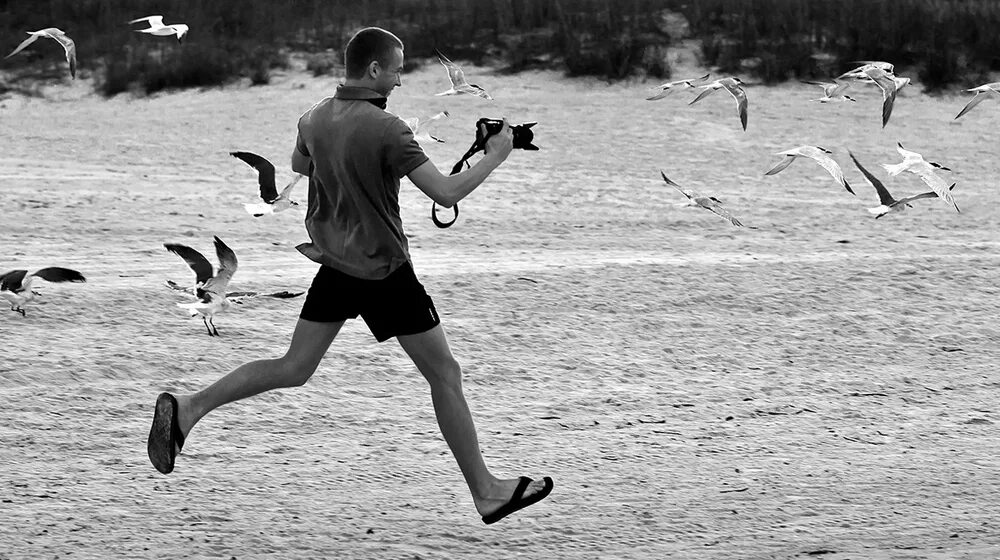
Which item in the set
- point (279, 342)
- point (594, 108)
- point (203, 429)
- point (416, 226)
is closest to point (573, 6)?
point (594, 108)

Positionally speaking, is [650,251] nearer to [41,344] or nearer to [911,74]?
[41,344]

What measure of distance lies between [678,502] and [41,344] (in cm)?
384

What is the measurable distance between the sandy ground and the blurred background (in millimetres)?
4101

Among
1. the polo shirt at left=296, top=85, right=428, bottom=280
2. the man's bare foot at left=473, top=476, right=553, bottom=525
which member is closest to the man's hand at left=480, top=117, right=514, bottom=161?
the polo shirt at left=296, top=85, right=428, bottom=280

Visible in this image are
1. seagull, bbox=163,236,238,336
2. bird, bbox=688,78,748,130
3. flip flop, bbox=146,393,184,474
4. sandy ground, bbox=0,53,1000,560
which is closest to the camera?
flip flop, bbox=146,393,184,474

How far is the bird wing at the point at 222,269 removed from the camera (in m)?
6.82

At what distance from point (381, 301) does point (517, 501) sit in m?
0.82

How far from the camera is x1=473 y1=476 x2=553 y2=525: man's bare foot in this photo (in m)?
4.69

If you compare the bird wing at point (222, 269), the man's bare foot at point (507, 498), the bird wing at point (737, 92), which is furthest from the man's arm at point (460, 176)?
the bird wing at point (737, 92)

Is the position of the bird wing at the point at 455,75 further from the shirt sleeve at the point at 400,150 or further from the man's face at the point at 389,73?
the shirt sleeve at the point at 400,150

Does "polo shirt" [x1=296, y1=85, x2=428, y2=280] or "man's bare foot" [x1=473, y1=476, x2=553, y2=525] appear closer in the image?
"polo shirt" [x1=296, y1=85, x2=428, y2=280]

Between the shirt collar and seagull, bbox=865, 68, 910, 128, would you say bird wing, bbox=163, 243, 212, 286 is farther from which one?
seagull, bbox=865, 68, 910, 128

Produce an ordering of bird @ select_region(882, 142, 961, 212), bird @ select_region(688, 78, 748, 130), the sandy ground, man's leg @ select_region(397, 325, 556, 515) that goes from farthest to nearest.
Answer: bird @ select_region(688, 78, 748, 130), bird @ select_region(882, 142, 961, 212), the sandy ground, man's leg @ select_region(397, 325, 556, 515)

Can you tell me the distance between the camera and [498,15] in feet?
67.4
